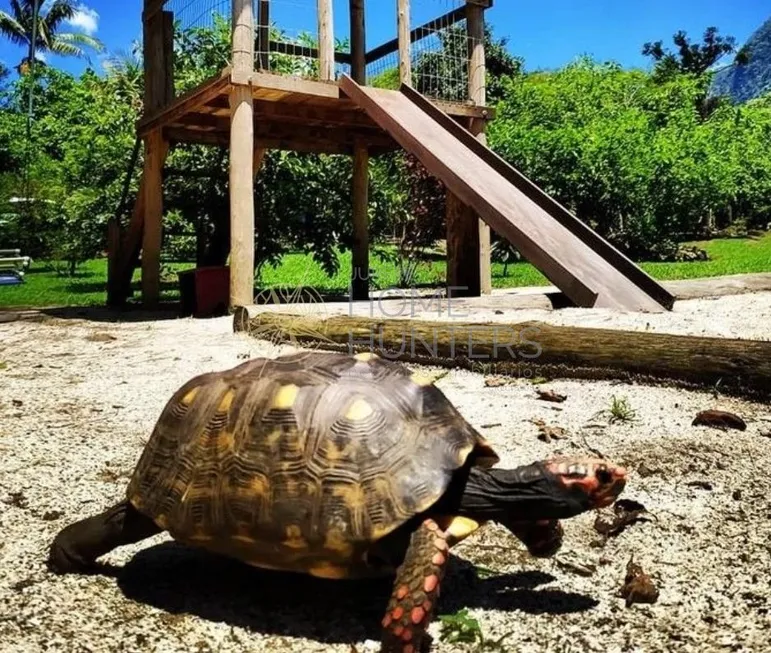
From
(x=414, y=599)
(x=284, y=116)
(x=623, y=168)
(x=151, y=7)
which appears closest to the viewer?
(x=414, y=599)

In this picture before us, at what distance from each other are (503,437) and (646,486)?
879mm

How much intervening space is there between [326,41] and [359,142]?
9.90 ft

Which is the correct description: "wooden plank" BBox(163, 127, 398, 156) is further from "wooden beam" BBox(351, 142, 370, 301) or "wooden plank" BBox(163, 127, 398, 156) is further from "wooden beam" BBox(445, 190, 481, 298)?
"wooden beam" BBox(445, 190, 481, 298)

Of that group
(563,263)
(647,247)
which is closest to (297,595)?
(563,263)

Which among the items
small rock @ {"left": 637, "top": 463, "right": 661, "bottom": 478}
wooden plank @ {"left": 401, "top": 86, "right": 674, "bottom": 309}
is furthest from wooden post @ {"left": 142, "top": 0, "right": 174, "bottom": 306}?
small rock @ {"left": 637, "top": 463, "right": 661, "bottom": 478}

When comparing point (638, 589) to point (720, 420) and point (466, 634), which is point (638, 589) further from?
point (720, 420)

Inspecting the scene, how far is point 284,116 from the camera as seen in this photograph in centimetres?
1089

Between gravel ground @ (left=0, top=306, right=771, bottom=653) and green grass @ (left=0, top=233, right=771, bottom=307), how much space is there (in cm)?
939

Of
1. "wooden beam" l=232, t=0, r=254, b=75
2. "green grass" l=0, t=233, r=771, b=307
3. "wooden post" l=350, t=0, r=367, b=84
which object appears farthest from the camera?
"green grass" l=0, t=233, r=771, b=307

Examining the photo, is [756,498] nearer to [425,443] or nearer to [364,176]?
[425,443]

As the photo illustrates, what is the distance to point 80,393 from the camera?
5.52 metres

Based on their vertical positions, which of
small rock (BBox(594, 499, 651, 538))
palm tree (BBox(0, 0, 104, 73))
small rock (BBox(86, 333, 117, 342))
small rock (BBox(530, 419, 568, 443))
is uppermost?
palm tree (BBox(0, 0, 104, 73))

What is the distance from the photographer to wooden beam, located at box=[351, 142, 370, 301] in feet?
41.7

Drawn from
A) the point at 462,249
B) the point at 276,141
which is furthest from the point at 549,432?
the point at 276,141
